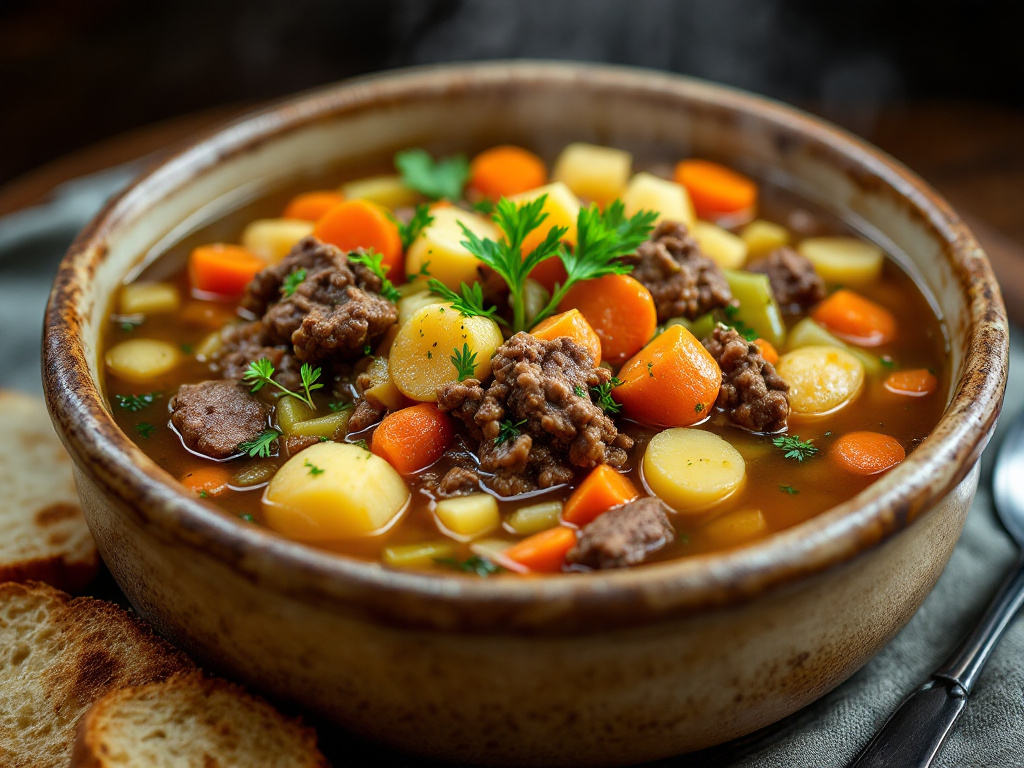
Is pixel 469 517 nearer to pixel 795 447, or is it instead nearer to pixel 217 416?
pixel 217 416

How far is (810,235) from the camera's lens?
13.2ft

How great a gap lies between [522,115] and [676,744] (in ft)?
9.74

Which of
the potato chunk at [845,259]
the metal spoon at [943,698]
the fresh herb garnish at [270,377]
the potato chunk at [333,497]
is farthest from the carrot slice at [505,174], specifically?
the metal spoon at [943,698]

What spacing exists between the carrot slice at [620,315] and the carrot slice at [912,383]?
2.75 ft

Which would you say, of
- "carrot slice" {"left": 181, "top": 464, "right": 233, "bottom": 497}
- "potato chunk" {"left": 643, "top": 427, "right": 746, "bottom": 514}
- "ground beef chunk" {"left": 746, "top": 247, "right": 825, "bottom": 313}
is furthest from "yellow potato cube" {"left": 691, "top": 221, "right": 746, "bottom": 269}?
"carrot slice" {"left": 181, "top": 464, "right": 233, "bottom": 497}

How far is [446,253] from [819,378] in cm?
128

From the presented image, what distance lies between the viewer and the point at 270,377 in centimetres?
313

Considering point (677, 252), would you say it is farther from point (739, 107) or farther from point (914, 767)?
point (914, 767)

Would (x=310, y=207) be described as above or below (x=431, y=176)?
below

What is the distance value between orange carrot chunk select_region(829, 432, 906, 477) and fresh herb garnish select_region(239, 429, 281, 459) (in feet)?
5.53

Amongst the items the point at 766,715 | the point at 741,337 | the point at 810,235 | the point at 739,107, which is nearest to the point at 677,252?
the point at 741,337

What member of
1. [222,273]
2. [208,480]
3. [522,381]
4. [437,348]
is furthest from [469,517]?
[222,273]

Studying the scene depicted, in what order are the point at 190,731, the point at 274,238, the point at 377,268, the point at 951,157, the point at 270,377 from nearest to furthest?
the point at 190,731 → the point at 270,377 → the point at 377,268 → the point at 274,238 → the point at 951,157

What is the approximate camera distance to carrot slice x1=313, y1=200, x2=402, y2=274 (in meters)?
3.47
